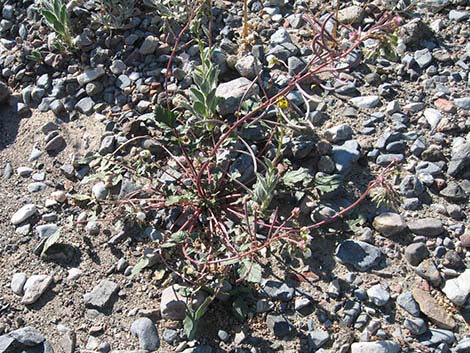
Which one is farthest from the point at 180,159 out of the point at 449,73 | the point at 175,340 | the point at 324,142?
the point at 449,73

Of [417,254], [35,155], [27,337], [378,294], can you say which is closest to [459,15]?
[417,254]

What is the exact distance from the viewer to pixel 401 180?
3.40 meters

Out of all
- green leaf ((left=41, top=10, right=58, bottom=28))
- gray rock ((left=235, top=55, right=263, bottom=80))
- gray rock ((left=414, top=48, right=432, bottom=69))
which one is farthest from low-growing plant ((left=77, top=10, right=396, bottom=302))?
green leaf ((left=41, top=10, right=58, bottom=28))

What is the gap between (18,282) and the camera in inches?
131

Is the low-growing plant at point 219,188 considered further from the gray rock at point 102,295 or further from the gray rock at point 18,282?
the gray rock at point 18,282

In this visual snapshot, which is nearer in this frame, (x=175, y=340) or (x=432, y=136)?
(x=175, y=340)

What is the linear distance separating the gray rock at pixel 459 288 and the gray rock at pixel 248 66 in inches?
70.1

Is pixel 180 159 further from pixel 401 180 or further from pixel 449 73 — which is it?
pixel 449 73

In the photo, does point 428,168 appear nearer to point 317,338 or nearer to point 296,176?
point 296,176

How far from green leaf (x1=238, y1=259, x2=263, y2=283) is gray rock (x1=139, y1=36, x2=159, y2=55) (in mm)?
1954

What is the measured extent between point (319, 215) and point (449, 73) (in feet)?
4.57

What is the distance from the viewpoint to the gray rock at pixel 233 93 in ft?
12.3

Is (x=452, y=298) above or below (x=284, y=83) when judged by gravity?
below

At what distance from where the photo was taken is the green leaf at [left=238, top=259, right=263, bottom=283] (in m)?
2.95
